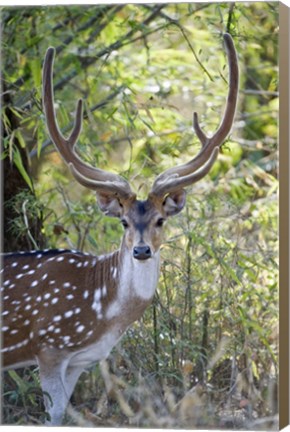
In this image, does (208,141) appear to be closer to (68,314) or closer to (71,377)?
(68,314)

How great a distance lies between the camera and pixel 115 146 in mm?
8578

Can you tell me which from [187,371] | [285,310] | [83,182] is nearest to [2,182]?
[83,182]

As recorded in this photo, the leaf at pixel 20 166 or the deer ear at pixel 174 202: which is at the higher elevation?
the leaf at pixel 20 166

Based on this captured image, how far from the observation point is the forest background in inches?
241

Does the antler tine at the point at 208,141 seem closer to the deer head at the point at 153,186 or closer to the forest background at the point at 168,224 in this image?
the deer head at the point at 153,186

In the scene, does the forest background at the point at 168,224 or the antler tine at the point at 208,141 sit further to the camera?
the forest background at the point at 168,224

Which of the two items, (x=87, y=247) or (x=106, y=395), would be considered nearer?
(x=106, y=395)

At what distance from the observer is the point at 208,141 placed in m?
5.91

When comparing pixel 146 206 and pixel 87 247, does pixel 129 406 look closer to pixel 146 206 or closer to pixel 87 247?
pixel 146 206

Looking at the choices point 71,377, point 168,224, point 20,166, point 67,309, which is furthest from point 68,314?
point 168,224

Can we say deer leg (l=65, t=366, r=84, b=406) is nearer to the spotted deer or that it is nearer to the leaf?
the spotted deer

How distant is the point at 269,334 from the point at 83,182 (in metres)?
1.35

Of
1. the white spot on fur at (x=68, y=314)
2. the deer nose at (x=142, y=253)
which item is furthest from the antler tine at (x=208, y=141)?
the white spot on fur at (x=68, y=314)

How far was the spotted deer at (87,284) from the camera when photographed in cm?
580
